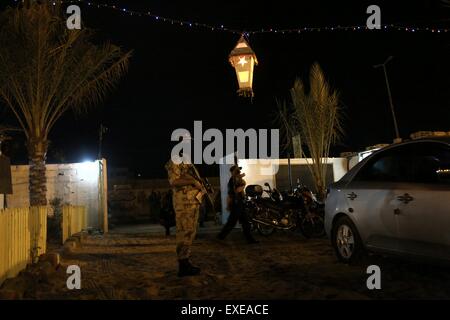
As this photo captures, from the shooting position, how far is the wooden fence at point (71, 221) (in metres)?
10.2

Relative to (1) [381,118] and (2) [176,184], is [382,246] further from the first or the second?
(1) [381,118]

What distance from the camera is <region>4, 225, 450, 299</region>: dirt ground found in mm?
5168

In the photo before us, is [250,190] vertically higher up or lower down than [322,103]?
lower down

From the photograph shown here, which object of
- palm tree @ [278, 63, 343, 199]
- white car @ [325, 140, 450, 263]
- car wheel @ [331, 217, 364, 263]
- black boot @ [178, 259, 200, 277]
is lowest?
black boot @ [178, 259, 200, 277]

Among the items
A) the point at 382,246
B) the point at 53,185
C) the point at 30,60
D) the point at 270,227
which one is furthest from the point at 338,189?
the point at 53,185

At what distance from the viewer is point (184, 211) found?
6.29m

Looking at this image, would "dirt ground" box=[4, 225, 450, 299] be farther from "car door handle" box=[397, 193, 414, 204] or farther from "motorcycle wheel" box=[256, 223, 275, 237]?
"motorcycle wheel" box=[256, 223, 275, 237]

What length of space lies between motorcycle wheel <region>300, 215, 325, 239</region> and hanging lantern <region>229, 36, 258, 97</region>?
2.93 meters

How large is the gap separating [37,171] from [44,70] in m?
2.62

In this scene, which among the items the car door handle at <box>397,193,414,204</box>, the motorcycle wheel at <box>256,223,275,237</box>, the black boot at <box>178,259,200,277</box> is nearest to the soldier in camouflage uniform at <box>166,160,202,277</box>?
the black boot at <box>178,259,200,277</box>

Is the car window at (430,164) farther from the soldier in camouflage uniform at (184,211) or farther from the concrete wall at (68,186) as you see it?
the concrete wall at (68,186)

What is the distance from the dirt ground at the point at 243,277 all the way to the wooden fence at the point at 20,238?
44cm
